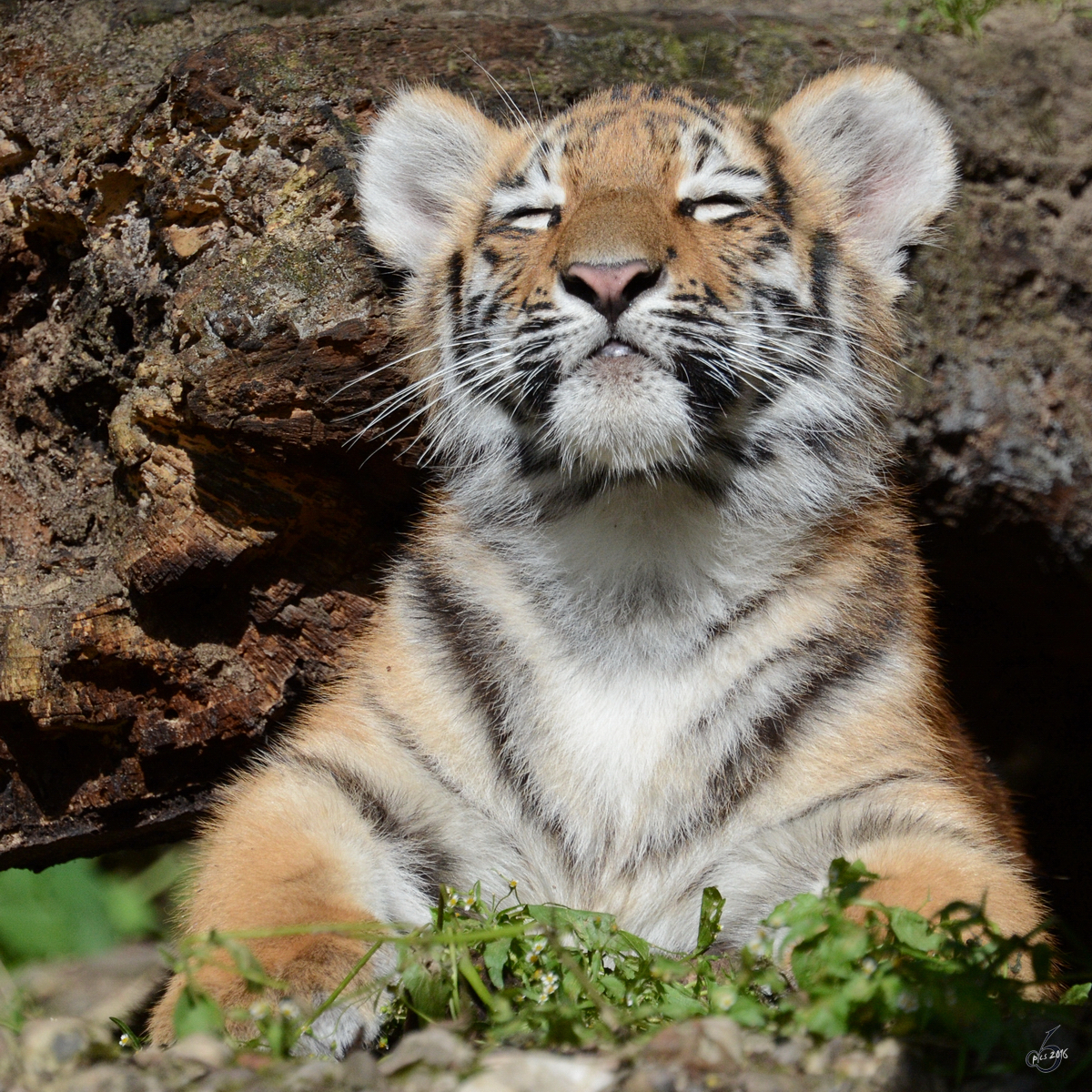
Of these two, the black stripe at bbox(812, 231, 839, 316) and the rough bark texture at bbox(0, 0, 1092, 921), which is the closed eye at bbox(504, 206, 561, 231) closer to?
the rough bark texture at bbox(0, 0, 1092, 921)

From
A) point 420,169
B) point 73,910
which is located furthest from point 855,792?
point 73,910

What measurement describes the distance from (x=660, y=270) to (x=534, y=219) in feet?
2.29

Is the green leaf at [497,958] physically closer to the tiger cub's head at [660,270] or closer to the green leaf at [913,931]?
the green leaf at [913,931]

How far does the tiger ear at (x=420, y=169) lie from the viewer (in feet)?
11.4

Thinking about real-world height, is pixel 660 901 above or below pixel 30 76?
below

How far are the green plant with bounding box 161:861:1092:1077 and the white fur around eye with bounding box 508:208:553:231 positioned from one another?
1886 millimetres

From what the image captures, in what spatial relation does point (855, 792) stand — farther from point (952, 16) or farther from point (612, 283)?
point (952, 16)

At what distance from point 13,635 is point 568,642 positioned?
6.01ft

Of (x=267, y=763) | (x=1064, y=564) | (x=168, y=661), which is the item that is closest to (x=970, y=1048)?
(x=267, y=763)

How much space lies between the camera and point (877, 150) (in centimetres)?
349

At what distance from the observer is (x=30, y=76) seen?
12.4ft

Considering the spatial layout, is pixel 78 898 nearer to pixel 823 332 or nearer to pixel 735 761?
pixel 735 761

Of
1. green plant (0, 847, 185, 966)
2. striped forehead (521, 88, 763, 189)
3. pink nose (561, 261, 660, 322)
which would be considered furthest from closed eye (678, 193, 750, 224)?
green plant (0, 847, 185, 966)
